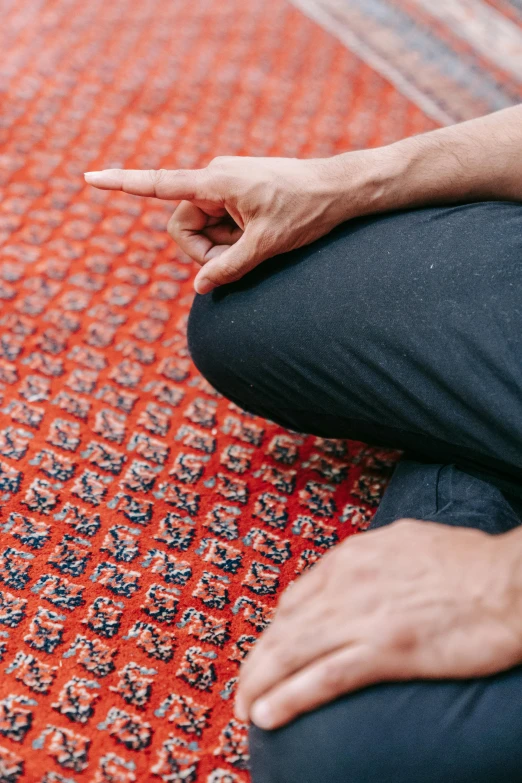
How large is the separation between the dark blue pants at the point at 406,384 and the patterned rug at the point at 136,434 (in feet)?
0.33

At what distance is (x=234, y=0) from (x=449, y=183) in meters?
1.38

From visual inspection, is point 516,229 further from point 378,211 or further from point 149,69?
point 149,69

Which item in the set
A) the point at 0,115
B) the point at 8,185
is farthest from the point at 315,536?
the point at 0,115

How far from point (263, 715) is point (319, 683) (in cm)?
4

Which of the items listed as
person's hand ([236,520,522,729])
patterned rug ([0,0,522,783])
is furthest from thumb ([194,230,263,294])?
person's hand ([236,520,522,729])

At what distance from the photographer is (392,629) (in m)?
0.46

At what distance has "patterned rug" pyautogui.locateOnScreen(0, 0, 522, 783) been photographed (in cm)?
60

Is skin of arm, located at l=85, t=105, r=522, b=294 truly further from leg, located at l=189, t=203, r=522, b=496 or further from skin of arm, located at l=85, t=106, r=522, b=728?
skin of arm, located at l=85, t=106, r=522, b=728

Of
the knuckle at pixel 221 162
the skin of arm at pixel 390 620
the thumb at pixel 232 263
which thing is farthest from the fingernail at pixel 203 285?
the skin of arm at pixel 390 620

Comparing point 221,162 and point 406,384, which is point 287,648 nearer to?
point 406,384

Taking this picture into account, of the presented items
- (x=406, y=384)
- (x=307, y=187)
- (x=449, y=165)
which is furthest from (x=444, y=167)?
(x=406, y=384)

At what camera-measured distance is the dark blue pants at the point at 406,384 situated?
462mm

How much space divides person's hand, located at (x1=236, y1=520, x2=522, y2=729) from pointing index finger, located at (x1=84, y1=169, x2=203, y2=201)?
15.4 inches

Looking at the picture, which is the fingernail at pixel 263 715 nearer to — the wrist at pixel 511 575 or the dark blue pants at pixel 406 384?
the dark blue pants at pixel 406 384
